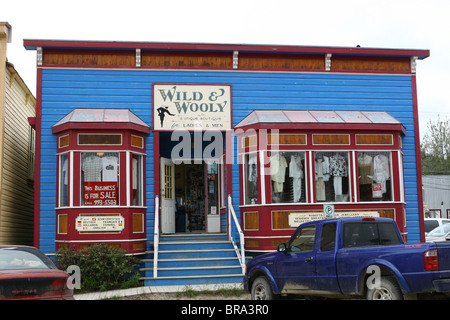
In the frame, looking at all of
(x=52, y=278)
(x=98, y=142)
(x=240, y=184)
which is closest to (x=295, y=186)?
(x=240, y=184)

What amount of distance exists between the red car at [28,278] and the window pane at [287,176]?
764 centimetres

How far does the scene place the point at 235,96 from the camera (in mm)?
16359

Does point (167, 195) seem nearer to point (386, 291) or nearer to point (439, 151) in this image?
A: point (386, 291)

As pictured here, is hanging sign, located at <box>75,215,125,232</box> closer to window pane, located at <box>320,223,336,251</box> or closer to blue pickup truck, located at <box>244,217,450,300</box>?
blue pickup truck, located at <box>244,217,450,300</box>

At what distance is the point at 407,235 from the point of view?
53.5 feet

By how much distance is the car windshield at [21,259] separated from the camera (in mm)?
8352

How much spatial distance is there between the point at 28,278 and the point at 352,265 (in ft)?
15.7

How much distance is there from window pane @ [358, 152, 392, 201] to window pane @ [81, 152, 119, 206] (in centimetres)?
676

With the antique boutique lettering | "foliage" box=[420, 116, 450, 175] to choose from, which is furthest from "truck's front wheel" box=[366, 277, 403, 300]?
"foliage" box=[420, 116, 450, 175]

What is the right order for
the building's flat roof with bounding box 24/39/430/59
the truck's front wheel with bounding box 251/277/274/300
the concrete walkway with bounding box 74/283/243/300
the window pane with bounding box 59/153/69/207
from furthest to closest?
the building's flat roof with bounding box 24/39/430/59 → the window pane with bounding box 59/153/69/207 → the concrete walkway with bounding box 74/283/243/300 → the truck's front wheel with bounding box 251/277/274/300

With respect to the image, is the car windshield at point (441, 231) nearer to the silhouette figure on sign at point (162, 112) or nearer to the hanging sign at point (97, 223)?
the silhouette figure on sign at point (162, 112)

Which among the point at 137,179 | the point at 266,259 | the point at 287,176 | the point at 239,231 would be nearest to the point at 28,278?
the point at 266,259

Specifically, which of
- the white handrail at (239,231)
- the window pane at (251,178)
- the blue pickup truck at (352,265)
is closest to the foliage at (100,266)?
the white handrail at (239,231)

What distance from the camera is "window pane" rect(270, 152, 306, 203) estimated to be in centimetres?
1525
